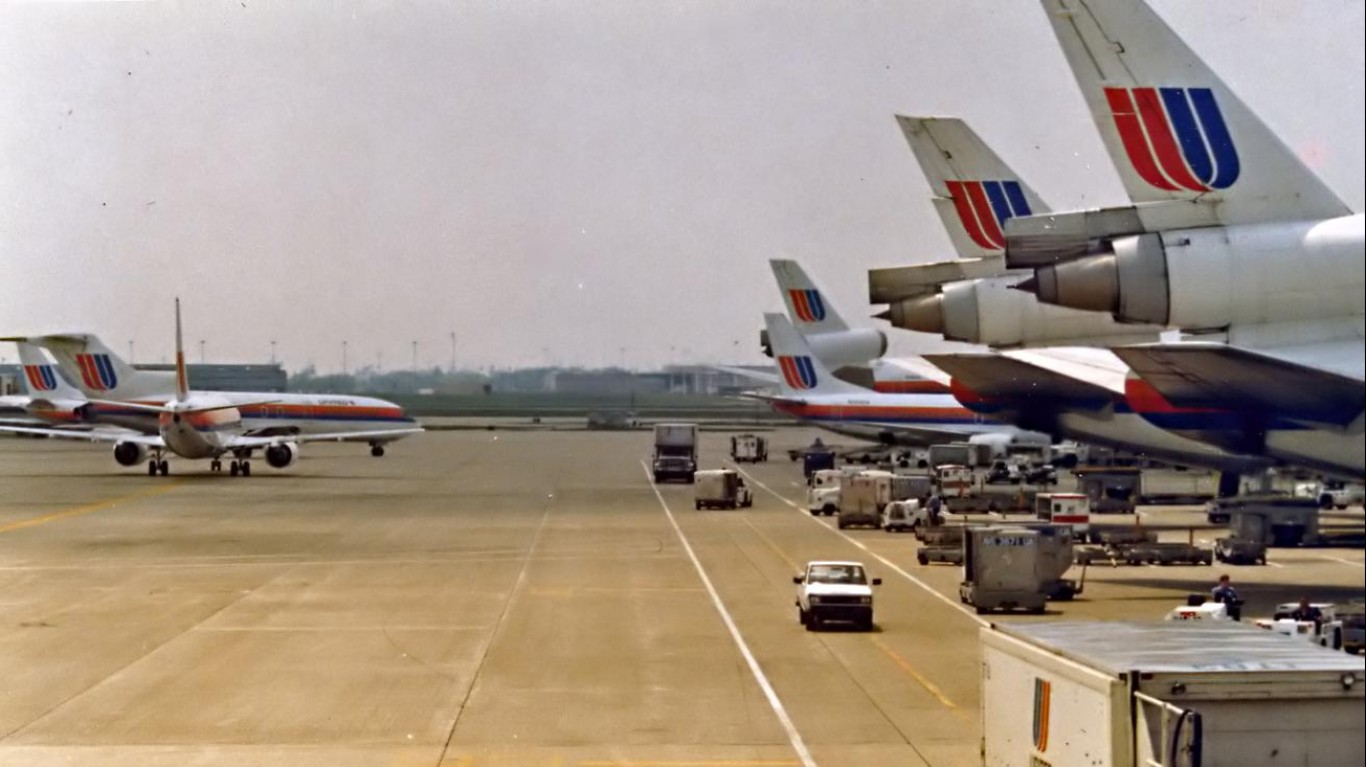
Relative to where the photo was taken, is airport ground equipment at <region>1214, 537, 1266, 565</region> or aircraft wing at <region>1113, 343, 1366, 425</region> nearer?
aircraft wing at <region>1113, 343, 1366, 425</region>

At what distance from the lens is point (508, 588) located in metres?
42.8

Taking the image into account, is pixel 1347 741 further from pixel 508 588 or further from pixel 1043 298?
pixel 508 588

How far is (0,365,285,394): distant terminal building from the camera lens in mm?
32188

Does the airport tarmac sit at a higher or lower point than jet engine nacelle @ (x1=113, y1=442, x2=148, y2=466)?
lower

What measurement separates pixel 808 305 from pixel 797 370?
44.1 metres

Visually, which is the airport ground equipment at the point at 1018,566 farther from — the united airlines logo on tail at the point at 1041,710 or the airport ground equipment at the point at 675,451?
the airport ground equipment at the point at 675,451

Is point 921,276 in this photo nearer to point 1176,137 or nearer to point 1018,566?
point 1176,137

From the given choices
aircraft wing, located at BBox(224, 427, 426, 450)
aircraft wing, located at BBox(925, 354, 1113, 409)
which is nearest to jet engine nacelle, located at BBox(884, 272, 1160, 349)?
aircraft wing, located at BBox(925, 354, 1113, 409)

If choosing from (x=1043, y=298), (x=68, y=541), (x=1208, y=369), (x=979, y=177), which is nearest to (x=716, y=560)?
(x=979, y=177)

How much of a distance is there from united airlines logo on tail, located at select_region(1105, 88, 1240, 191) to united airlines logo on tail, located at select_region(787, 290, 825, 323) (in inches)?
1876

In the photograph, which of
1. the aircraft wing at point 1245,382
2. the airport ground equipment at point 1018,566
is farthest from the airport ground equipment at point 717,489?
the aircraft wing at point 1245,382

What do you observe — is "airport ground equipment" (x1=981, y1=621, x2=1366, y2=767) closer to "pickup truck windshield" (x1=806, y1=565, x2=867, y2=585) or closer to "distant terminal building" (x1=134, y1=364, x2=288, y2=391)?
"pickup truck windshield" (x1=806, y1=565, x2=867, y2=585)

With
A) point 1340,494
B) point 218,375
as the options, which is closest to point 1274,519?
point 1340,494

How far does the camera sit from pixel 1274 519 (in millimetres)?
15562
